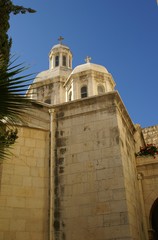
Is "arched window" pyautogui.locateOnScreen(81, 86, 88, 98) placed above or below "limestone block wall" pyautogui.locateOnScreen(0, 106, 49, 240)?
above

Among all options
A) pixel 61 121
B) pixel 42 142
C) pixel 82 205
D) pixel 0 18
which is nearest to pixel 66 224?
pixel 82 205

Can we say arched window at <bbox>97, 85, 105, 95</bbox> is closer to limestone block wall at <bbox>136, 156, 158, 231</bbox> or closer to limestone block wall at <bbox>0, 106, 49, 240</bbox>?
limestone block wall at <bbox>136, 156, 158, 231</bbox>

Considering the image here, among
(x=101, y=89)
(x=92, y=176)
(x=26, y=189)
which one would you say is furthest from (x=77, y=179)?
(x=101, y=89)

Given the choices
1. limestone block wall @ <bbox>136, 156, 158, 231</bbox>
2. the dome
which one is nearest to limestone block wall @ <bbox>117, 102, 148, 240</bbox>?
limestone block wall @ <bbox>136, 156, 158, 231</bbox>

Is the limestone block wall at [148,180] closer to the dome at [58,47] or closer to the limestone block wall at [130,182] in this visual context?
the limestone block wall at [130,182]

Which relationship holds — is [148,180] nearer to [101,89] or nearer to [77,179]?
[77,179]

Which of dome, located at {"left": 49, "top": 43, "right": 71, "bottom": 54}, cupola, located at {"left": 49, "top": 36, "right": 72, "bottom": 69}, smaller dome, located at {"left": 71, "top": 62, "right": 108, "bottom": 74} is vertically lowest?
smaller dome, located at {"left": 71, "top": 62, "right": 108, "bottom": 74}

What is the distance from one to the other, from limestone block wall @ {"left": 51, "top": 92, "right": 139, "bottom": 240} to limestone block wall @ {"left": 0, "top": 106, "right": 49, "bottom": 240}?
0.44 m

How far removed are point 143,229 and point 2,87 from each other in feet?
30.3

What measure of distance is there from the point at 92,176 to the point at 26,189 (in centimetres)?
223

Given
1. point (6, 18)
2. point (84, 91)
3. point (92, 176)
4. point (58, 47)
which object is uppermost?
point (58, 47)

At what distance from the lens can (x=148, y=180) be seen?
12.7m

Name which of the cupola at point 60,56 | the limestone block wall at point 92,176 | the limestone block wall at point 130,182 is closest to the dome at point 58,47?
the cupola at point 60,56

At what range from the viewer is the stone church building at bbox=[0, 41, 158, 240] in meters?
9.51
